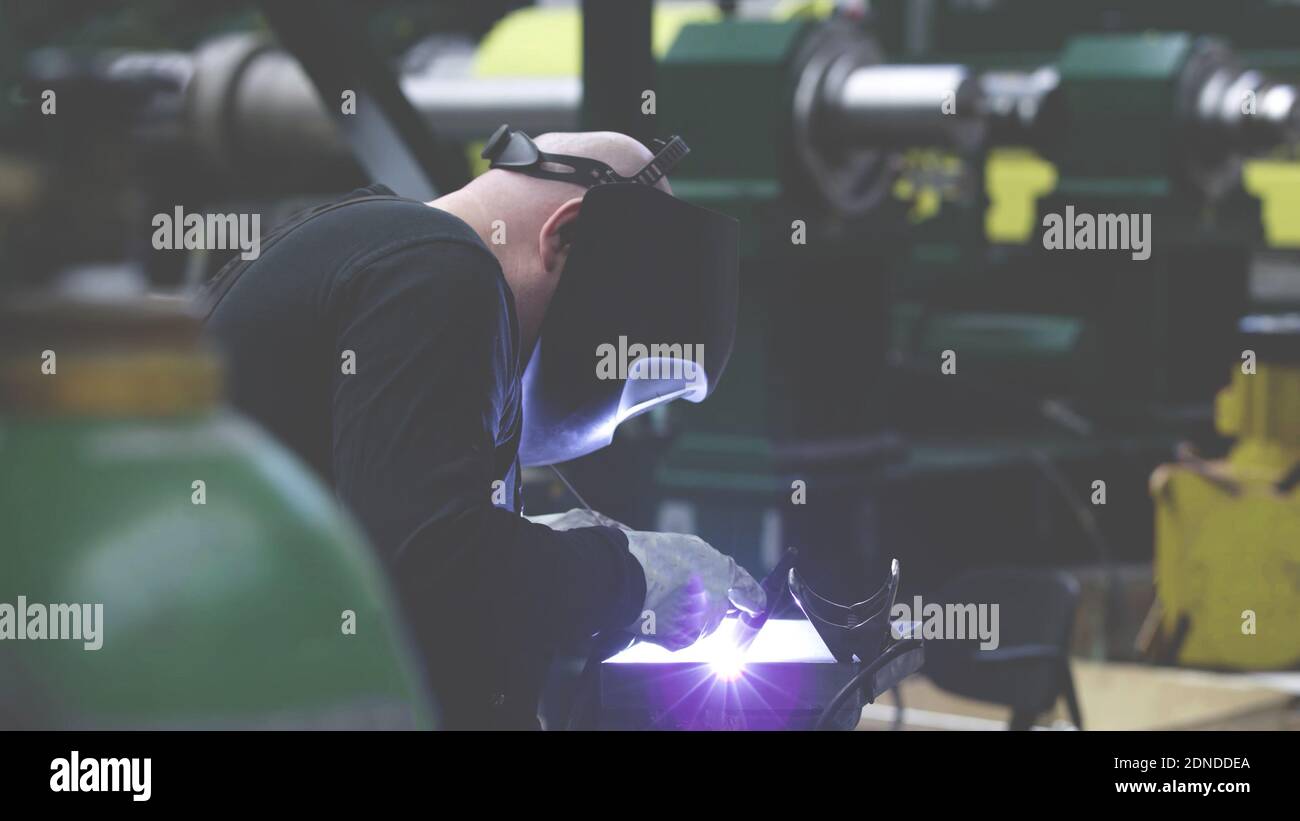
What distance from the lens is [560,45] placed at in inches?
231

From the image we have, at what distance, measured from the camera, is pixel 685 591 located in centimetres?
190

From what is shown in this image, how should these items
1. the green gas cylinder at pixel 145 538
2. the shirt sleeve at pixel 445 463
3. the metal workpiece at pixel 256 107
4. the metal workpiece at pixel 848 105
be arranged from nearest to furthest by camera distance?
the green gas cylinder at pixel 145 538, the shirt sleeve at pixel 445 463, the metal workpiece at pixel 848 105, the metal workpiece at pixel 256 107

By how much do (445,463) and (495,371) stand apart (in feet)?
0.46

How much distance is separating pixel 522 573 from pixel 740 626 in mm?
344

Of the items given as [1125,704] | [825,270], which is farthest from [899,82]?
[1125,704]

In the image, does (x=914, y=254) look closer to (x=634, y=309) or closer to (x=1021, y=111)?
(x=1021, y=111)

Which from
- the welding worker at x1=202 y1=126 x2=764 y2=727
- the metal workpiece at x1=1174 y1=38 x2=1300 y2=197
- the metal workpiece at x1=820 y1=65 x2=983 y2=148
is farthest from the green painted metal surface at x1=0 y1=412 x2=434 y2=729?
the metal workpiece at x1=1174 y1=38 x2=1300 y2=197

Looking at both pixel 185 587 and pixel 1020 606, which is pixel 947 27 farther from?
pixel 185 587

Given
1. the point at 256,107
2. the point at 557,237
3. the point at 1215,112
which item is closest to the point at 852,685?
the point at 557,237

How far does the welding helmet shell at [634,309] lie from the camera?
6.24ft

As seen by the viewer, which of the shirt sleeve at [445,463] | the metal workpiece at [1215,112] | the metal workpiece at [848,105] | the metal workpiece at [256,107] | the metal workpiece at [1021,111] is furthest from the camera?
the metal workpiece at [1215,112]

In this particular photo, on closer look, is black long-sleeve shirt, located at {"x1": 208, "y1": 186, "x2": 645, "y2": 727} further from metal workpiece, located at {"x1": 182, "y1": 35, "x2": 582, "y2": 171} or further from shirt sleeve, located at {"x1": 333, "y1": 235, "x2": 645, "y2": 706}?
metal workpiece, located at {"x1": 182, "y1": 35, "x2": 582, "y2": 171}

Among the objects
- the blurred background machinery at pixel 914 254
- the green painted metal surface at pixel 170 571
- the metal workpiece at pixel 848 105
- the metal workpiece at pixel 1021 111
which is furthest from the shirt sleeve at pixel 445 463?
the metal workpiece at pixel 1021 111

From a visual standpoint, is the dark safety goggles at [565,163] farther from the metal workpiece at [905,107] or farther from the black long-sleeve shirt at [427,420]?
the metal workpiece at [905,107]
